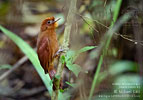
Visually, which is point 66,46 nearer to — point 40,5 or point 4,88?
point 4,88

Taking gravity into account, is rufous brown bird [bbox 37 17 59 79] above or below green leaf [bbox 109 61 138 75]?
above

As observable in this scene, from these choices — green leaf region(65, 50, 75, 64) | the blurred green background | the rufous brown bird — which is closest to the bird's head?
the rufous brown bird

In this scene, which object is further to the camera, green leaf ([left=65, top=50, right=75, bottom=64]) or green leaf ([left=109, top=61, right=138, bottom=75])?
green leaf ([left=109, top=61, right=138, bottom=75])

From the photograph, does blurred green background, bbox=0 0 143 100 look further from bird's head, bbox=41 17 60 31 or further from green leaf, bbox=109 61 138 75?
bird's head, bbox=41 17 60 31

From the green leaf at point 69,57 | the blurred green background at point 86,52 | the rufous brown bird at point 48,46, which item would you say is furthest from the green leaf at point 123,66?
the green leaf at point 69,57

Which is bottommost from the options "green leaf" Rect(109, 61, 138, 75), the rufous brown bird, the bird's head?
"green leaf" Rect(109, 61, 138, 75)

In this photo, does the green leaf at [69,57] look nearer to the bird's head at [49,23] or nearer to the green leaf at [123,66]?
the bird's head at [49,23]

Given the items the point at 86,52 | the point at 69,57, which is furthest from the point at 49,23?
the point at 86,52

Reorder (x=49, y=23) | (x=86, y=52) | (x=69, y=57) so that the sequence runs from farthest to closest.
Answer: (x=86, y=52)
(x=49, y=23)
(x=69, y=57)

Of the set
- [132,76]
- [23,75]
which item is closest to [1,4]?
[23,75]

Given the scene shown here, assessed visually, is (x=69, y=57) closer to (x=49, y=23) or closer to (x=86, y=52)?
(x=49, y=23)

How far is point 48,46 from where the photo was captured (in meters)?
2.38

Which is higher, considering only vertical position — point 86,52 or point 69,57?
point 69,57

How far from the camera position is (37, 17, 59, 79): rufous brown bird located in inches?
93.0
